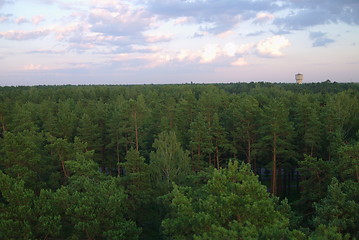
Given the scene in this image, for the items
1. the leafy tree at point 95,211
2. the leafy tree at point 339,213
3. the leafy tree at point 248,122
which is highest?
the leafy tree at point 248,122

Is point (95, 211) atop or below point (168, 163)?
below

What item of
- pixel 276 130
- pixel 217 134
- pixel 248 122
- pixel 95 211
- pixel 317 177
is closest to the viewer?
pixel 95 211

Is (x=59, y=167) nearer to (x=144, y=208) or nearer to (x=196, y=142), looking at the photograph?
(x=144, y=208)

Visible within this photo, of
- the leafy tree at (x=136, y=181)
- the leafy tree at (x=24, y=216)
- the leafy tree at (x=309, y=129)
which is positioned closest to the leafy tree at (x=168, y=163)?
the leafy tree at (x=136, y=181)

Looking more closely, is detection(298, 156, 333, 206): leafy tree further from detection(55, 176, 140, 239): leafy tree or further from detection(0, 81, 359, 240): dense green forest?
detection(55, 176, 140, 239): leafy tree

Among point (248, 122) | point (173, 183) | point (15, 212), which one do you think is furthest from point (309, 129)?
point (15, 212)

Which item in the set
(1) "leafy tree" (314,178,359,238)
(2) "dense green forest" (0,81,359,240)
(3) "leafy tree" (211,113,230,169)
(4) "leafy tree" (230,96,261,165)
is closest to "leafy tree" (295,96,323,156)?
(2) "dense green forest" (0,81,359,240)

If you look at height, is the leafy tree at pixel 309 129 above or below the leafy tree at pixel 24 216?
above

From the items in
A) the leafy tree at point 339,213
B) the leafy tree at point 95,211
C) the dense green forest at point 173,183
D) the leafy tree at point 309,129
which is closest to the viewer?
the leafy tree at point 339,213

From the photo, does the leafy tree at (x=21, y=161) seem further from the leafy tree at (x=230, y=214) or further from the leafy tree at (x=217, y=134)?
the leafy tree at (x=217, y=134)

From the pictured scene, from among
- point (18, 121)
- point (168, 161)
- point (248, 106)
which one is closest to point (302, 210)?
point (168, 161)

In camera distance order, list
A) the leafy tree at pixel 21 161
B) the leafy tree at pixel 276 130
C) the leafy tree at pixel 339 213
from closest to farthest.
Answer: the leafy tree at pixel 339 213
the leafy tree at pixel 21 161
the leafy tree at pixel 276 130

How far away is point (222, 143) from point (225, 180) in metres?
18.0

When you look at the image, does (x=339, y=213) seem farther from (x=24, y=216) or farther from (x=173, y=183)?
(x=24, y=216)
